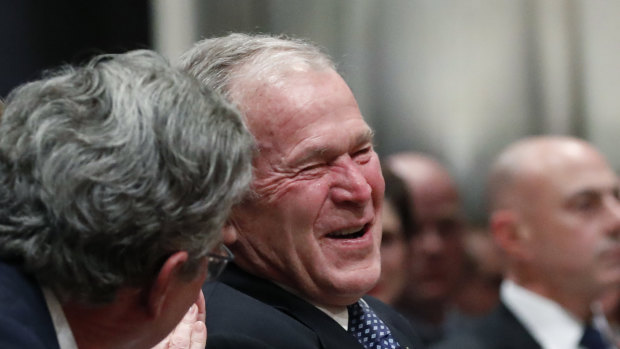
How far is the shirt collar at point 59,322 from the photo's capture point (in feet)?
4.93

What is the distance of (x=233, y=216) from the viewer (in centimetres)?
195

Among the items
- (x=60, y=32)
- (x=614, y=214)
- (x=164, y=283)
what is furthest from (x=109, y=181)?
(x=60, y=32)

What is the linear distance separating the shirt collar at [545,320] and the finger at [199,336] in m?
1.76

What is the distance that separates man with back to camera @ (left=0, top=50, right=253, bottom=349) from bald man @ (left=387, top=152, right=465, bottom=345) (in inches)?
114

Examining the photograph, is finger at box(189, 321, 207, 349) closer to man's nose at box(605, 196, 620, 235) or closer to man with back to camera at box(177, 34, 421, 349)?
man with back to camera at box(177, 34, 421, 349)

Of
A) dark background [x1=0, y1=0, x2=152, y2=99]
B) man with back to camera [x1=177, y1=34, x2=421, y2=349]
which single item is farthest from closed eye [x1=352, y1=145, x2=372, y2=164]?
dark background [x1=0, y1=0, x2=152, y2=99]

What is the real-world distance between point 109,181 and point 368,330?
72cm

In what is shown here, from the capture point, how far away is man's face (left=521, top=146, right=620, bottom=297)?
135 inches

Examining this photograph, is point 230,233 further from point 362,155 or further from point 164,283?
point 164,283

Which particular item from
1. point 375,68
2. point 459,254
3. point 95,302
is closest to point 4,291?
point 95,302

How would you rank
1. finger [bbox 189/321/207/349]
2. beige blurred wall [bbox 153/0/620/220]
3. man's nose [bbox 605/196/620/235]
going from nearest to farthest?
finger [bbox 189/321/207/349], man's nose [bbox 605/196/620/235], beige blurred wall [bbox 153/0/620/220]

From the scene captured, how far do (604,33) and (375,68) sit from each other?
120 cm

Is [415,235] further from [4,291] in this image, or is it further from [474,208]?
[4,291]

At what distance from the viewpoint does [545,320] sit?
3.38 m
